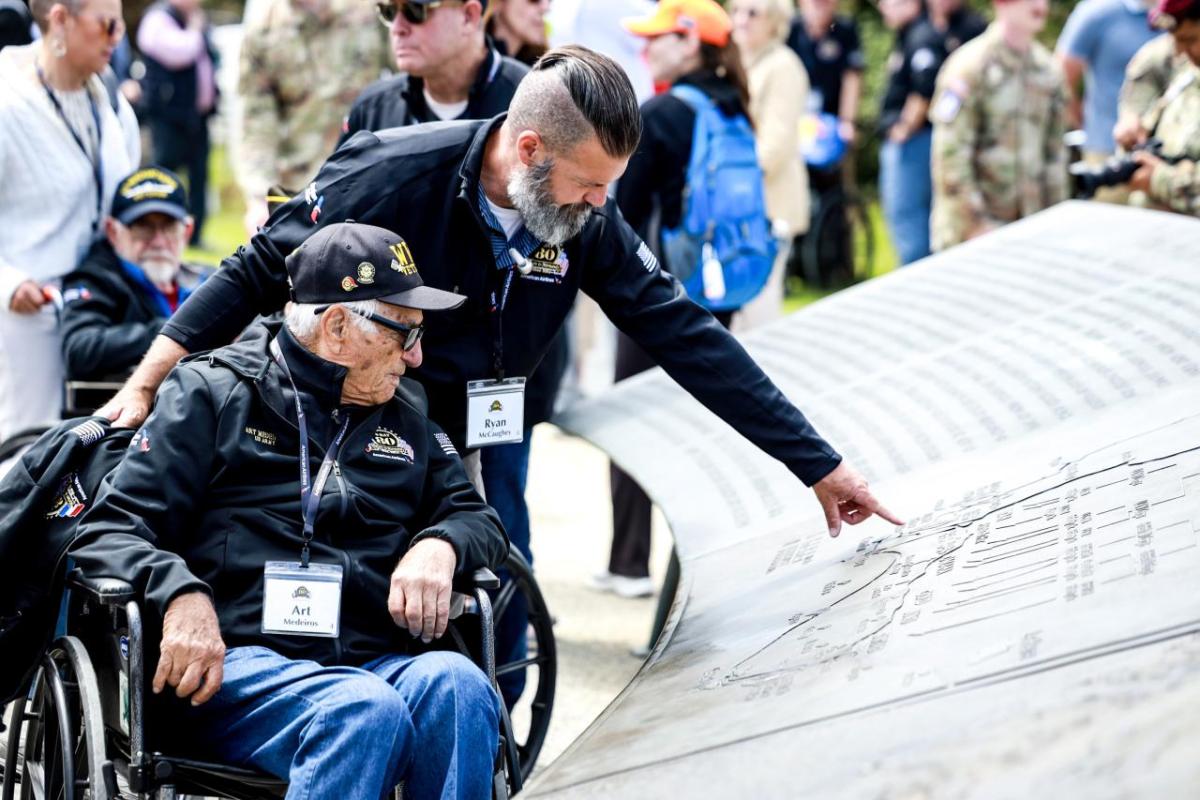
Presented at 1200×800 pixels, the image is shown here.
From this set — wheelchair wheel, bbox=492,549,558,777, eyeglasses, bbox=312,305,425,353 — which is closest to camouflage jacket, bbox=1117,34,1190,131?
wheelchair wheel, bbox=492,549,558,777

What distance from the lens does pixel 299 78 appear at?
690 cm

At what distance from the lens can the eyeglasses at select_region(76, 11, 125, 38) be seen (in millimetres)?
4699

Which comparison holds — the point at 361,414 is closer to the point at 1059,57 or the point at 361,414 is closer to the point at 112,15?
the point at 112,15

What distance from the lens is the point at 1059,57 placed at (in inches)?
352

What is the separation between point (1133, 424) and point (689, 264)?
7.88ft

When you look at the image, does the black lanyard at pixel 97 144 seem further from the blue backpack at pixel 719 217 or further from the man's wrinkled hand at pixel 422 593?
the man's wrinkled hand at pixel 422 593

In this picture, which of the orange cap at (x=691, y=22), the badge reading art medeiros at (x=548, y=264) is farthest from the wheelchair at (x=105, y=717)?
the orange cap at (x=691, y=22)

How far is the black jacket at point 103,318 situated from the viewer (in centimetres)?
460

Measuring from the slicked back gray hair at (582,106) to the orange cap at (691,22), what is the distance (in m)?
2.16

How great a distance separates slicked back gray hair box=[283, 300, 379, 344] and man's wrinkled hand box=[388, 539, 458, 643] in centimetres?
46

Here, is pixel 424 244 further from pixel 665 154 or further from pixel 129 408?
pixel 665 154

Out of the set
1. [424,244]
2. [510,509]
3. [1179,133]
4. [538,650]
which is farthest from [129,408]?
[1179,133]

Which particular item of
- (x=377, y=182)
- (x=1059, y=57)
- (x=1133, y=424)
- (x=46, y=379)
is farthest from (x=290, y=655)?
(x=1059, y=57)

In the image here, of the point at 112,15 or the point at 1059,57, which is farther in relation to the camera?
the point at 1059,57
